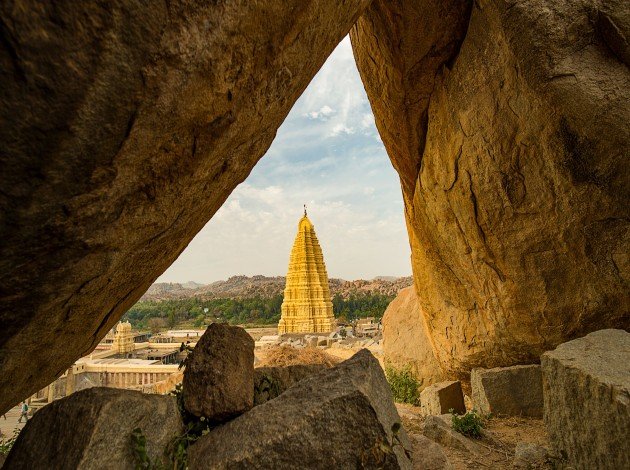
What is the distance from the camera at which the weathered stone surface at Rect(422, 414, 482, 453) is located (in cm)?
388

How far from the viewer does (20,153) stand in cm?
133

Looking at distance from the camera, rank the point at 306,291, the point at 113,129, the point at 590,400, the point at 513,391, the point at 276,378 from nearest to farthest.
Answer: the point at 113,129, the point at 590,400, the point at 276,378, the point at 513,391, the point at 306,291

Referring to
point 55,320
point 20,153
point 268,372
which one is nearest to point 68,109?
point 20,153

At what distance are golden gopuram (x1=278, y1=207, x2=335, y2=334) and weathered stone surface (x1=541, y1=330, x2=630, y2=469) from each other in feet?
94.7

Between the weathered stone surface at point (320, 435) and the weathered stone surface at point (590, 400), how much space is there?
4.35ft

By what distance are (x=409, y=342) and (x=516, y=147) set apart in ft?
19.0

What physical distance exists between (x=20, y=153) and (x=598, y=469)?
370 cm

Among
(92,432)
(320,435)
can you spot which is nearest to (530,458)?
(320,435)

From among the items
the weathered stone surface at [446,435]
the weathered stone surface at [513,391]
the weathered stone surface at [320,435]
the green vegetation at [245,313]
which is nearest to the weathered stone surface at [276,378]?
the weathered stone surface at [320,435]

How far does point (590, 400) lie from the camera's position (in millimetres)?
2551

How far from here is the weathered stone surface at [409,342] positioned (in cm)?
782

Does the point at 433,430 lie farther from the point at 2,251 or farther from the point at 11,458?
the point at 2,251

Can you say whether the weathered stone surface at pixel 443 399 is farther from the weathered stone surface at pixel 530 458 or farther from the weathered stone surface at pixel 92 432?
the weathered stone surface at pixel 92 432

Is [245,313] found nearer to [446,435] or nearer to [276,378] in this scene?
[446,435]
